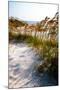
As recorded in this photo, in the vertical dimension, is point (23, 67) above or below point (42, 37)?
below

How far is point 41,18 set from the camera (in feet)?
6.09

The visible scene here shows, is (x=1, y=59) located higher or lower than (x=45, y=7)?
lower

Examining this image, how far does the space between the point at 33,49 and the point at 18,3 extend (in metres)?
0.46

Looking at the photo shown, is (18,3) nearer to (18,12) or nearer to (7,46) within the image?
(18,12)

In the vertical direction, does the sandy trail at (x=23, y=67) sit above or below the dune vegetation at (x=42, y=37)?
below

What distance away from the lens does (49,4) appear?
187 centimetres

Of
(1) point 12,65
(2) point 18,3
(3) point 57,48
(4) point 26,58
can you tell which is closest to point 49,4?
(2) point 18,3

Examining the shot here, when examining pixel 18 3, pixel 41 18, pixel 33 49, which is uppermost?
→ pixel 18 3

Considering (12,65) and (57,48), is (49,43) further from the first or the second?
(12,65)

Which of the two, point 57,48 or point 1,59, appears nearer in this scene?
point 1,59

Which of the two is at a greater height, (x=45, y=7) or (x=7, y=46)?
(x=45, y=7)

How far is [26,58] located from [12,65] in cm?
15

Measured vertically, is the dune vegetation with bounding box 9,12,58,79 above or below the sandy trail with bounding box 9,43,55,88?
above

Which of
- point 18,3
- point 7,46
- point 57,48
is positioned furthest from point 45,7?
point 7,46
